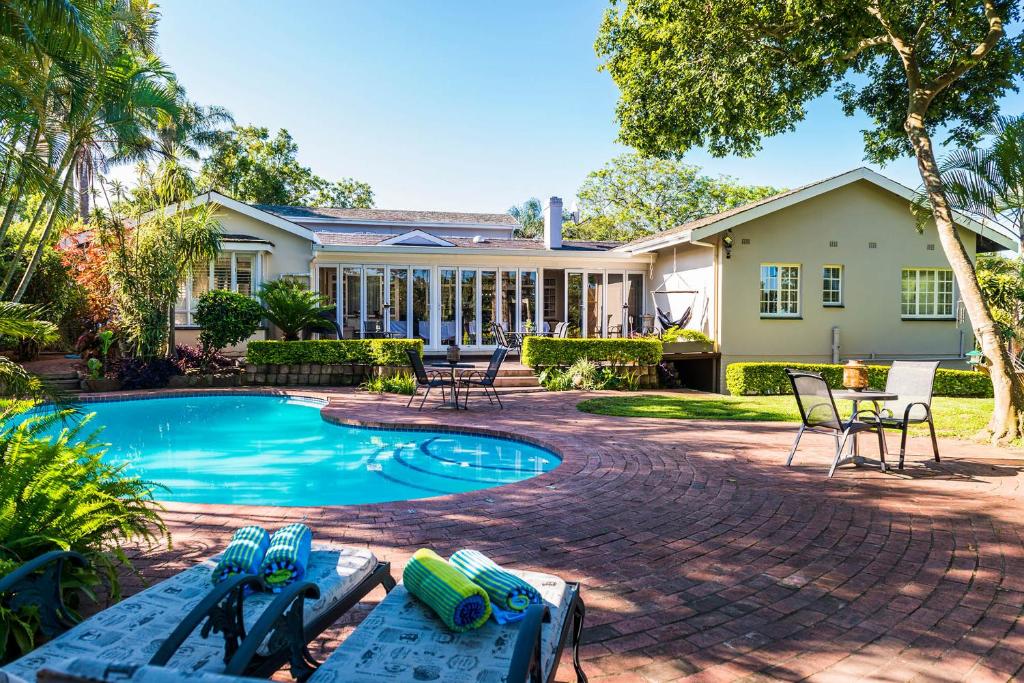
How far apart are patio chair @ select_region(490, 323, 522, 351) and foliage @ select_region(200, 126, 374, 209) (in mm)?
21803

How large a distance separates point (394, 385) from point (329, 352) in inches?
85.3

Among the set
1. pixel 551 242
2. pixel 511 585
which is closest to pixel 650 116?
pixel 551 242

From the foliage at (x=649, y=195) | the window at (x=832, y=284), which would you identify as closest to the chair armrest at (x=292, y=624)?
the window at (x=832, y=284)

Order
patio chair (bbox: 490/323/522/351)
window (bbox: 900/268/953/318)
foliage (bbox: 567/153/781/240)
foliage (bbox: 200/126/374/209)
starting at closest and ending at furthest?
window (bbox: 900/268/953/318) → patio chair (bbox: 490/323/522/351) → foliage (bbox: 200/126/374/209) → foliage (bbox: 567/153/781/240)

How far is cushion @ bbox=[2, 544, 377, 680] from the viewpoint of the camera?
1.82 m

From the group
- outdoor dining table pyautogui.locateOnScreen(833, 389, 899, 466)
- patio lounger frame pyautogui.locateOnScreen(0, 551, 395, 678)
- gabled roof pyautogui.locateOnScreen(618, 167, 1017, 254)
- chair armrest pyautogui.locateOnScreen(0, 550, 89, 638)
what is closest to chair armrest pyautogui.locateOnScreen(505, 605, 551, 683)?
patio lounger frame pyautogui.locateOnScreen(0, 551, 395, 678)

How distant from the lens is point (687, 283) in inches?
654

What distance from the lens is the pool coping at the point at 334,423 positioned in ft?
16.4

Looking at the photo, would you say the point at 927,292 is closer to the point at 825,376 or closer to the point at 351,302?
the point at 825,376

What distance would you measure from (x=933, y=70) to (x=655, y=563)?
11754 mm

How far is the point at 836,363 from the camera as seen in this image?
15.6m

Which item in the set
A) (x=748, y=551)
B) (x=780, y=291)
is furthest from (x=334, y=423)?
(x=780, y=291)

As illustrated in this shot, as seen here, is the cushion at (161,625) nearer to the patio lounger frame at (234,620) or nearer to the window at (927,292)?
the patio lounger frame at (234,620)

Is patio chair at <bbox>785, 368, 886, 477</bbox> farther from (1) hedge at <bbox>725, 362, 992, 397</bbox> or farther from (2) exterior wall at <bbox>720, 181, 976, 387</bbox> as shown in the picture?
(2) exterior wall at <bbox>720, 181, 976, 387</bbox>
